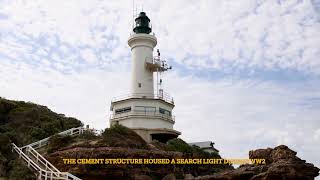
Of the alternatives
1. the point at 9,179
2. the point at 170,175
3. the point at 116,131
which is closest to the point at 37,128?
the point at 116,131

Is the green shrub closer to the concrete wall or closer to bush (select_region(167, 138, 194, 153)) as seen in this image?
bush (select_region(167, 138, 194, 153))

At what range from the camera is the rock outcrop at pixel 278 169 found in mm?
23406

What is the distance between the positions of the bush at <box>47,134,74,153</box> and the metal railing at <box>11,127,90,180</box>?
2.65ft

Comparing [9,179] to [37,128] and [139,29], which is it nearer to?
[37,128]

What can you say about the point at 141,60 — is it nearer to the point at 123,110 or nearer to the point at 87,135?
the point at 123,110

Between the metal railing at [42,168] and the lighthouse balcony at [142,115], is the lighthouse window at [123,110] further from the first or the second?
the metal railing at [42,168]

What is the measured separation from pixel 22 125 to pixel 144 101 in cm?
1283

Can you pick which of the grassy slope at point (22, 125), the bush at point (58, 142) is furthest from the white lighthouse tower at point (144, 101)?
the bush at point (58, 142)

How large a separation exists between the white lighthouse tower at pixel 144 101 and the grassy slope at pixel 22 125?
574 centimetres

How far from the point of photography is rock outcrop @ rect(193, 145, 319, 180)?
76.8 feet

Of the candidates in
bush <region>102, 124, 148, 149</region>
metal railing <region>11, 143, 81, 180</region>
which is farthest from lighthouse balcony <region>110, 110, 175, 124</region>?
metal railing <region>11, 143, 81, 180</region>

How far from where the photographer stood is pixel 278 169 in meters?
23.5

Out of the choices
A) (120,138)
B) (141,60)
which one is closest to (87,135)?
(120,138)

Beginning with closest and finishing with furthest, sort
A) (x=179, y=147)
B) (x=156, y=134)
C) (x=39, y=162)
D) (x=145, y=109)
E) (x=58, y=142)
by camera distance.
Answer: (x=39, y=162)
(x=58, y=142)
(x=179, y=147)
(x=156, y=134)
(x=145, y=109)
